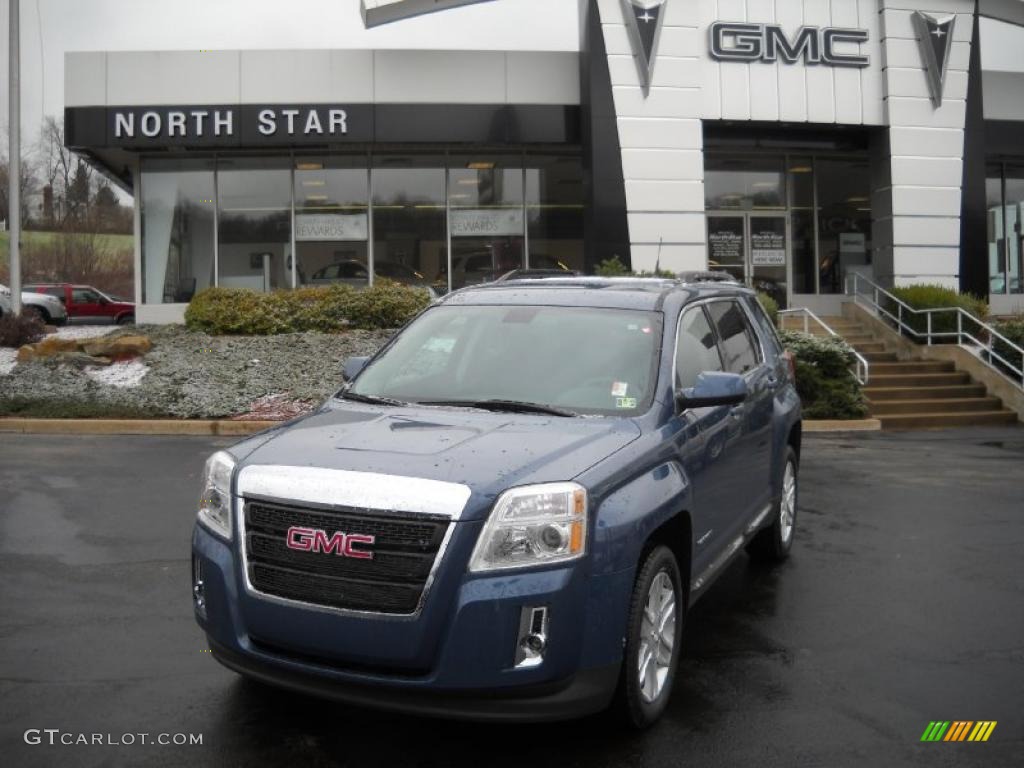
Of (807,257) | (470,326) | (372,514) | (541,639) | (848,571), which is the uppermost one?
(807,257)

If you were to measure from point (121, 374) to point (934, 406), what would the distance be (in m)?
12.7

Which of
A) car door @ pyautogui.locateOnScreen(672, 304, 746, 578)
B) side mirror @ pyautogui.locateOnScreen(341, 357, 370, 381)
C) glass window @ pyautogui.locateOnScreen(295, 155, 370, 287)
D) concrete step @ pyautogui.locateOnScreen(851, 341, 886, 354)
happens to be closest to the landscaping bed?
glass window @ pyautogui.locateOnScreen(295, 155, 370, 287)

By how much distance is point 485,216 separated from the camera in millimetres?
23031

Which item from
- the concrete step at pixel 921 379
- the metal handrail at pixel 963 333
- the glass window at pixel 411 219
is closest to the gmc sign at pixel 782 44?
the metal handrail at pixel 963 333

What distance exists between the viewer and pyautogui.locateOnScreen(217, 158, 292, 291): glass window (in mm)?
22594

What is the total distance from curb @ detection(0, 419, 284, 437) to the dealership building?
31.0ft

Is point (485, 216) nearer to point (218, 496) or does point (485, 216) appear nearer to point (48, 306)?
point (48, 306)

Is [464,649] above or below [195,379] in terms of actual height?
below

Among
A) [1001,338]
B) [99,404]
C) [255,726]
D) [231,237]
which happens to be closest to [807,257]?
[1001,338]

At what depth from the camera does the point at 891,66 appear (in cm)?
2142

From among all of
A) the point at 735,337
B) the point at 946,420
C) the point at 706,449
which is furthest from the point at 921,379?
the point at 706,449

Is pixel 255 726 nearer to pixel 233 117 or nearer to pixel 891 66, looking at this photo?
pixel 233 117

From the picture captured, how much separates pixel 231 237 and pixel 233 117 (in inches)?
114

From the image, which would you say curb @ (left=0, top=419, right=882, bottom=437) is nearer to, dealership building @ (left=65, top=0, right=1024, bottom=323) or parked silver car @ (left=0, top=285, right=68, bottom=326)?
dealership building @ (left=65, top=0, right=1024, bottom=323)
